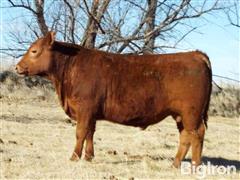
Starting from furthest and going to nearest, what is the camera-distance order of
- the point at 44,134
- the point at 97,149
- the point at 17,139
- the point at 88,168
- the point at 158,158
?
1. the point at 44,134
2. the point at 17,139
3. the point at 97,149
4. the point at 158,158
5. the point at 88,168

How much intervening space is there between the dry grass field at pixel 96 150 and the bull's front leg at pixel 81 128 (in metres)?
0.18

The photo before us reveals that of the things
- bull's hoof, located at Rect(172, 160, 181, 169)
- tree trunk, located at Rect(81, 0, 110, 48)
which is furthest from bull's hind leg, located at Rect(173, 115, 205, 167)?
tree trunk, located at Rect(81, 0, 110, 48)

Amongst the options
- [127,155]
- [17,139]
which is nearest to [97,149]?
[127,155]

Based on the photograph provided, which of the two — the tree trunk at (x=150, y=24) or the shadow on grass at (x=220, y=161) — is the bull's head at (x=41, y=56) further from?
the tree trunk at (x=150, y=24)

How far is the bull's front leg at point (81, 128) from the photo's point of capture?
910 cm

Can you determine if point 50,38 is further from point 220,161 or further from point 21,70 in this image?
point 220,161

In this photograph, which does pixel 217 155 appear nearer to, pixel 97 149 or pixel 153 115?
pixel 97 149

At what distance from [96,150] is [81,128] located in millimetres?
2059

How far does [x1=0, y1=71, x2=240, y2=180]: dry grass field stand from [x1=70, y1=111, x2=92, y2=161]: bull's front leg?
0.60 feet

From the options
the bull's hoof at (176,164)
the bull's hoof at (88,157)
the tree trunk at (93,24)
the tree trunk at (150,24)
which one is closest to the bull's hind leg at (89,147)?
the bull's hoof at (88,157)

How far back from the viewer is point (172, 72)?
29.8 ft

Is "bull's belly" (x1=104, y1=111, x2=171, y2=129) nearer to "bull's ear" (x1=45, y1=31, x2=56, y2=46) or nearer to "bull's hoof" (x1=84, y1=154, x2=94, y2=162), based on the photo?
"bull's hoof" (x1=84, y1=154, x2=94, y2=162)

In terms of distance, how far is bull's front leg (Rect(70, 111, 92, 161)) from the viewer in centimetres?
910

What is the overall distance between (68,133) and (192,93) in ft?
18.9
